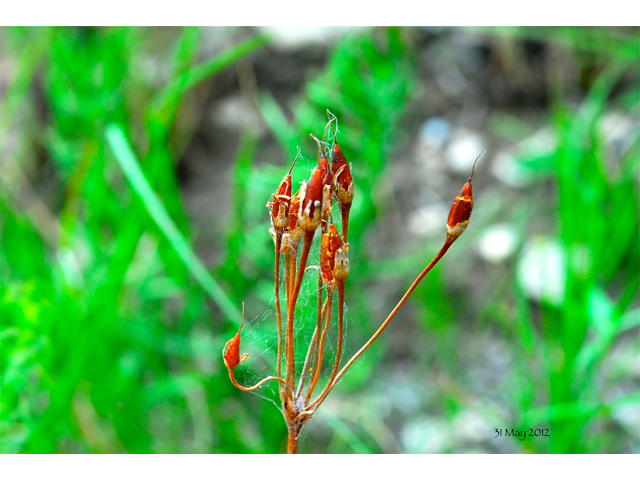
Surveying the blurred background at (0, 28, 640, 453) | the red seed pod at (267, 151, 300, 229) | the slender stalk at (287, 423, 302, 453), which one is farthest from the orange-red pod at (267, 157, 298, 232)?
the blurred background at (0, 28, 640, 453)

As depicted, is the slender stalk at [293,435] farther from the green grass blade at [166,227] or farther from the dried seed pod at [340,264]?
the green grass blade at [166,227]

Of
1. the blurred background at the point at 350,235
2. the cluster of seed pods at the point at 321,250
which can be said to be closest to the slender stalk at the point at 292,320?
the cluster of seed pods at the point at 321,250

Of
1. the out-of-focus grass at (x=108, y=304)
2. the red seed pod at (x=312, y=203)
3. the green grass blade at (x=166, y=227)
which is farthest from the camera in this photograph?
the out-of-focus grass at (x=108, y=304)

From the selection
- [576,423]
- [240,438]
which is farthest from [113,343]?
[576,423]

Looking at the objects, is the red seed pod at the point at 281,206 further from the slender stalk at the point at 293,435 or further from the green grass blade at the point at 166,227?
the green grass blade at the point at 166,227

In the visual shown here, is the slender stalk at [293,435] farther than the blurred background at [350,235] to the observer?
No

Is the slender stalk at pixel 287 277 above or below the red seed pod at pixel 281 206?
below

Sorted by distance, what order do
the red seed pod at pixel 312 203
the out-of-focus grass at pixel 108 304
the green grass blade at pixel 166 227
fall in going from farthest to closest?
1. the out-of-focus grass at pixel 108 304
2. the green grass blade at pixel 166 227
3. the red seed pod at pixel 312 203

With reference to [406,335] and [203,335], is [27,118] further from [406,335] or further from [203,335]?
[406,335]
